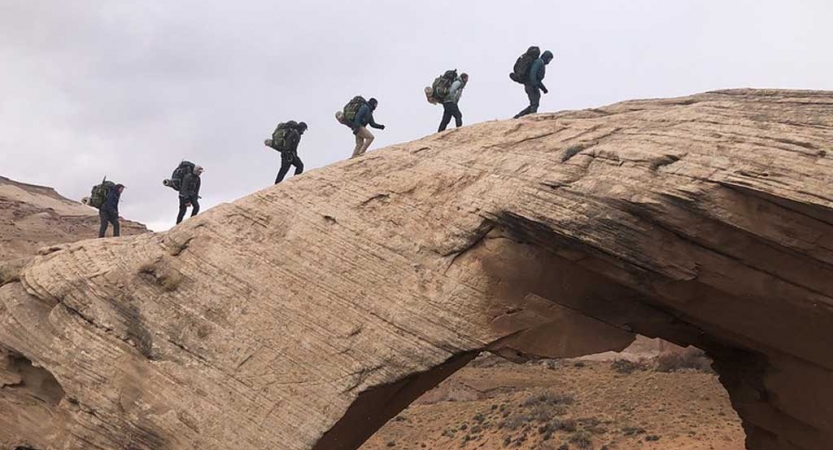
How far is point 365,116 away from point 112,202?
7600 millimetres

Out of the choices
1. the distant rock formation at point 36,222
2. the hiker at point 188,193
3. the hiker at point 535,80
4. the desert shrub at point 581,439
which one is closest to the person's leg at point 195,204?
the hiker at point 188,193

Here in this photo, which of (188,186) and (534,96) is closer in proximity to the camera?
(534,96)

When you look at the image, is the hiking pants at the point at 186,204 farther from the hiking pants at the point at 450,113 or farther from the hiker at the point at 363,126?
the hiking pants at the point at 450,113

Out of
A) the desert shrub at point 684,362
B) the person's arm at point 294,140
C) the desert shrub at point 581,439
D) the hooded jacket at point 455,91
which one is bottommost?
the desert shrub at point 684,362

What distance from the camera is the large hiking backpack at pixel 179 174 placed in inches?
704

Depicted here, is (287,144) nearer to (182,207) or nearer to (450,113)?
(182,207)

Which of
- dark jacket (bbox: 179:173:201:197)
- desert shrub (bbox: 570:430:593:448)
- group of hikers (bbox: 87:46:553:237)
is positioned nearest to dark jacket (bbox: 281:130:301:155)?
group of hikers (bbox: 87:46:553:237)

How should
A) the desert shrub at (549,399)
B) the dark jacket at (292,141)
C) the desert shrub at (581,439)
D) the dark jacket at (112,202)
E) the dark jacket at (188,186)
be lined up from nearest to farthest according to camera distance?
the dark jacket at (292,141) → the dark jacket at (188,186) → the dark jacket at (112,202) → the desert shrub at (581,439) → the desert shrub at (549,399)

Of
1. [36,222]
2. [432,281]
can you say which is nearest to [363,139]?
[432,281]

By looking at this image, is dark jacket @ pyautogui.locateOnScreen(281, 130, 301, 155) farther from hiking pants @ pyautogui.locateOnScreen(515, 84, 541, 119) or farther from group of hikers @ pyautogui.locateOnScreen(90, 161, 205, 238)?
hiking pants @ pyautogui.locateOnScreen(515, 84, 541, 119)

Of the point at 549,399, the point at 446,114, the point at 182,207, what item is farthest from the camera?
the point at 549,399

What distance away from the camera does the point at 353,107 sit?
17.0m

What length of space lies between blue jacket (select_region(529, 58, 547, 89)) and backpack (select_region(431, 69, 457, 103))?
1.97 meters

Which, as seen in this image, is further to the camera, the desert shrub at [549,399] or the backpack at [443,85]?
the desert shrub at [549,399]
